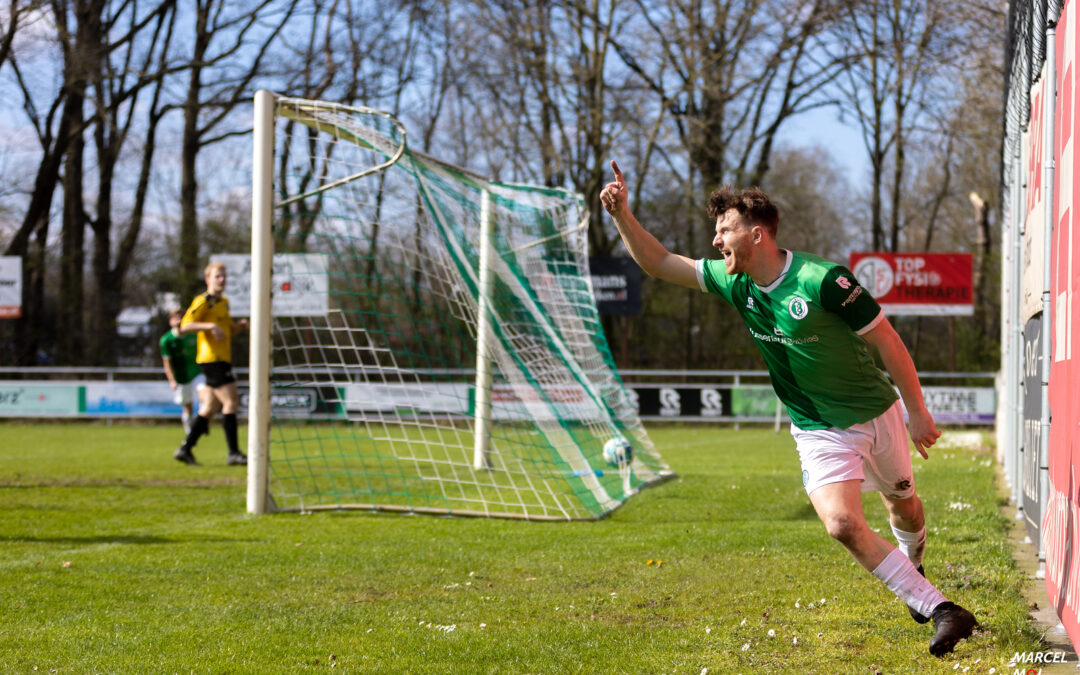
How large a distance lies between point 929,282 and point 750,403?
479 centimetres

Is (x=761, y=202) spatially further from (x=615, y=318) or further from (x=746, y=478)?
(x=615, y=318)

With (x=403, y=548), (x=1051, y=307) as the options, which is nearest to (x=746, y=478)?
(x=403, y=548)

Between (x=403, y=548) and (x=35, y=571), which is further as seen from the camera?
(x=403, y=548)

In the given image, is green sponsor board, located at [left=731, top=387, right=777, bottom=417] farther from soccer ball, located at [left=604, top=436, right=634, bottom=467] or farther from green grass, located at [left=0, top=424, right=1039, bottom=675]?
soccer ball, located at [left=604, top=436, right=634, bottom=467]

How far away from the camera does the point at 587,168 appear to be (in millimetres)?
28953

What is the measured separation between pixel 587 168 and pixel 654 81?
9.66ft

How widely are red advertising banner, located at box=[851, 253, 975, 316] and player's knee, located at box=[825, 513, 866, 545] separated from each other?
1930 cm

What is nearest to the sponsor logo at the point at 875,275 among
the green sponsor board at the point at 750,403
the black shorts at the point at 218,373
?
the green sponsor board at the point at 750,403

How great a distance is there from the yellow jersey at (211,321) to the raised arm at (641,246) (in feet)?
25.5

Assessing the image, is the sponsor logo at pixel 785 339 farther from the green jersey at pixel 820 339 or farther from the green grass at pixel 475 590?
the green grass at pixel 475 590

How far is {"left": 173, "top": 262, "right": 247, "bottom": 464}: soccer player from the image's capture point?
11508mm

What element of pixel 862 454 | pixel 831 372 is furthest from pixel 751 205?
pixel 862 454

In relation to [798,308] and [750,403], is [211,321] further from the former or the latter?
[750,403]

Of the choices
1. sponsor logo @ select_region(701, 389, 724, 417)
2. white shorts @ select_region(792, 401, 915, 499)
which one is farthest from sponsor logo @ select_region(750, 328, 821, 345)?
sponsor logo @ select_region(701, 389, 724, 417)
